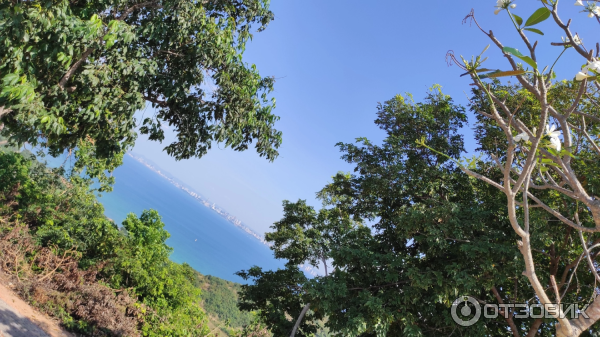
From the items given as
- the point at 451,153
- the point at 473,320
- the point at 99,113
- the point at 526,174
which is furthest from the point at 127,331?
the point at 451,153

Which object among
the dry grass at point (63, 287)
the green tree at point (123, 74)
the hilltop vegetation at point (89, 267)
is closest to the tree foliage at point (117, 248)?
the hilltop vegetation at point (89, 267)

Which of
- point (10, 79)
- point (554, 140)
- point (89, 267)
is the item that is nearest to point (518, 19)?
point (554, 140)

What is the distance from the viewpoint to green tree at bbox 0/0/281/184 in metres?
2.88

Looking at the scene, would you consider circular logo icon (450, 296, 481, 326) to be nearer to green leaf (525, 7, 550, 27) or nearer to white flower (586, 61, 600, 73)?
white flower (586, 61, 600, 73)

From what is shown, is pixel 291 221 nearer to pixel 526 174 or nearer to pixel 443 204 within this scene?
pixel 443 204

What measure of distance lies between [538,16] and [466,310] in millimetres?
5336

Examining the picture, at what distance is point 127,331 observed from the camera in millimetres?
6090

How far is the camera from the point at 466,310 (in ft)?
17.8

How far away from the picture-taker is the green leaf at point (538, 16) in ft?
4.81

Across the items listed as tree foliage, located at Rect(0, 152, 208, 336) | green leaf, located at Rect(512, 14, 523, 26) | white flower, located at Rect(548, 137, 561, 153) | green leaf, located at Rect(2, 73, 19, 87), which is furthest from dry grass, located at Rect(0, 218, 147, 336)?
green leaf, located at Rect(512, 14, 523, 26)

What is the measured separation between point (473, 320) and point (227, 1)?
21.6ft

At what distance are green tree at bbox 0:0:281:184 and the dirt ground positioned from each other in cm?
248

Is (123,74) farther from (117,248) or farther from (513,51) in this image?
(117,248)

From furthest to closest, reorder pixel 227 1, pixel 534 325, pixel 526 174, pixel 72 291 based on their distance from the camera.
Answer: pixel 72 291, pixel 534 325, pixel 227 1, pixel 526 174
